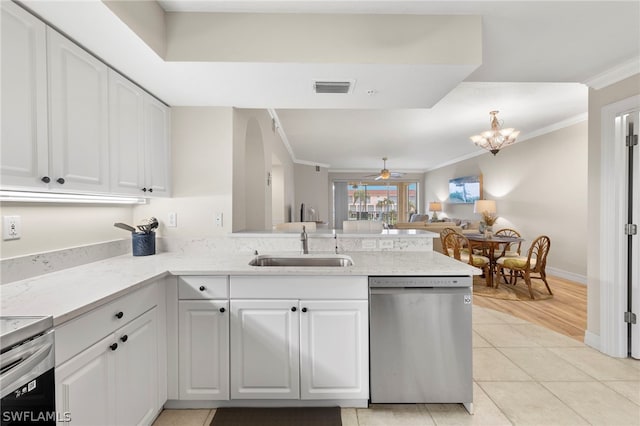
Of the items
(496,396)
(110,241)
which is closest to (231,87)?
(110,241)

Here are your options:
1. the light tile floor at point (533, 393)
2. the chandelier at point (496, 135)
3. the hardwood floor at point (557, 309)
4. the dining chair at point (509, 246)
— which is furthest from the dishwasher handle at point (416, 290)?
the chandelier at point (496, 135)

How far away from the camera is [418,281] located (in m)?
1.79

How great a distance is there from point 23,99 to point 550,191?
6.62 m

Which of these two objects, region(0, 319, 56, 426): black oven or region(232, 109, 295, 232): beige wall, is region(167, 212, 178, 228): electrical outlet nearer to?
region(232, 109, 295, 232): beige wall

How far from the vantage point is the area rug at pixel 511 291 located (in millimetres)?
4125

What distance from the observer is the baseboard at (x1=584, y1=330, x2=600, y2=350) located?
2.64 metres

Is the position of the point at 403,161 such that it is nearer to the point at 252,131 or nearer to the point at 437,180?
the point at 437,180

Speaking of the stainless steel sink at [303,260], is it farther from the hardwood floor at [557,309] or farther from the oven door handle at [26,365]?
the hardwood floor at [557,309]

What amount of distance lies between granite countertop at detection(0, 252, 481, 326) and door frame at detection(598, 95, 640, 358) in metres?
1.54

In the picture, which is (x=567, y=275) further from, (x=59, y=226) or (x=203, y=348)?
(x=59, y=226)

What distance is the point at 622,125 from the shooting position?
8.11 feet

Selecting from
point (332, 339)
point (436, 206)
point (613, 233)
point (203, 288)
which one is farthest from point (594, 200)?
point (436, 206)

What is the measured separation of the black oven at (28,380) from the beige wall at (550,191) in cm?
596

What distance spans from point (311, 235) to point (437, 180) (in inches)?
331
